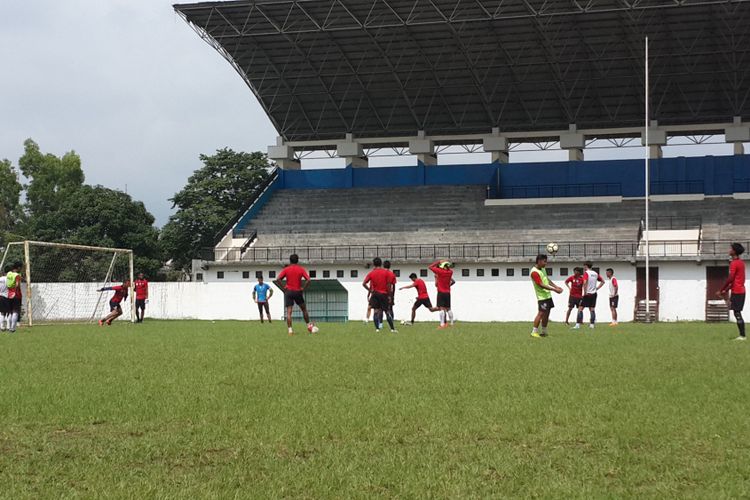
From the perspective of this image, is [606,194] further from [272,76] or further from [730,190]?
[272,76]

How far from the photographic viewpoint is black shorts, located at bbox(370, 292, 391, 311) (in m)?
28.0

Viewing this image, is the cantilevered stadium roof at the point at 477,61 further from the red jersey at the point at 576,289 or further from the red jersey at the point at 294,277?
the red jersey at the point at 294,277

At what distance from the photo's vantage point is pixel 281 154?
67875 millimetres

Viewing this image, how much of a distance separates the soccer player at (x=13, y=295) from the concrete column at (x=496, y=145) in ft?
125

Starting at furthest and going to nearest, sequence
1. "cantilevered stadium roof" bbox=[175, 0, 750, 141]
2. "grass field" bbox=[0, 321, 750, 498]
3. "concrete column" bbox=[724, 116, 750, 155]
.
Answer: "concrete column" bbox=[724, 116, 750, 155] < "cantilevered stadium roof" bbox=[175, 0, 750, 141] < "grass field" bbox=[0, 321, 750, 498]

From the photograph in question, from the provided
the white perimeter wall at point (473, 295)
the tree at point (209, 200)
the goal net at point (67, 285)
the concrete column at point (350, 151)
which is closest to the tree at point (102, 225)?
the tree at point (209, 200)

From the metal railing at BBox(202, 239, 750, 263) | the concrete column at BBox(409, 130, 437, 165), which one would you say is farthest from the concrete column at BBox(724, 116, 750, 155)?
the concrete column at BBox(409, 130, 437, 165)

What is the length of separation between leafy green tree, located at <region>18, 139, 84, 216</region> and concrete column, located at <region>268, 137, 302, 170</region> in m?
33.6

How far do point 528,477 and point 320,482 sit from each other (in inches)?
54.5

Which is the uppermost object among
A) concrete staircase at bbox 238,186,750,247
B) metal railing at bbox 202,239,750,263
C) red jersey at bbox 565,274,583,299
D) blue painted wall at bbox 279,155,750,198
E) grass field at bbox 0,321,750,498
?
blue painted wall at bbox 279,155,750,198

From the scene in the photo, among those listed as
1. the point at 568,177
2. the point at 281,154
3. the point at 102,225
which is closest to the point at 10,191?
the point at 102,225

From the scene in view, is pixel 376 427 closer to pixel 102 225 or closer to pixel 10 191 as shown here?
pixel 102 225

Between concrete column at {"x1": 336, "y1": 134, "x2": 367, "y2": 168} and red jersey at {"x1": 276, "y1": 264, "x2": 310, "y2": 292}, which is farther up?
concrete column at {"x1": 336, "y1": 134, "x2": 367, "y2": 168}

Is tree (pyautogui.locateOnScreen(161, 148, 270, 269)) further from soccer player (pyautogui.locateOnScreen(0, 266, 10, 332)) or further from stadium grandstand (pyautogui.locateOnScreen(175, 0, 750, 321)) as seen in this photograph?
soccer player (pyautogui.locateOnScreen(0, 266, 10, 332))
